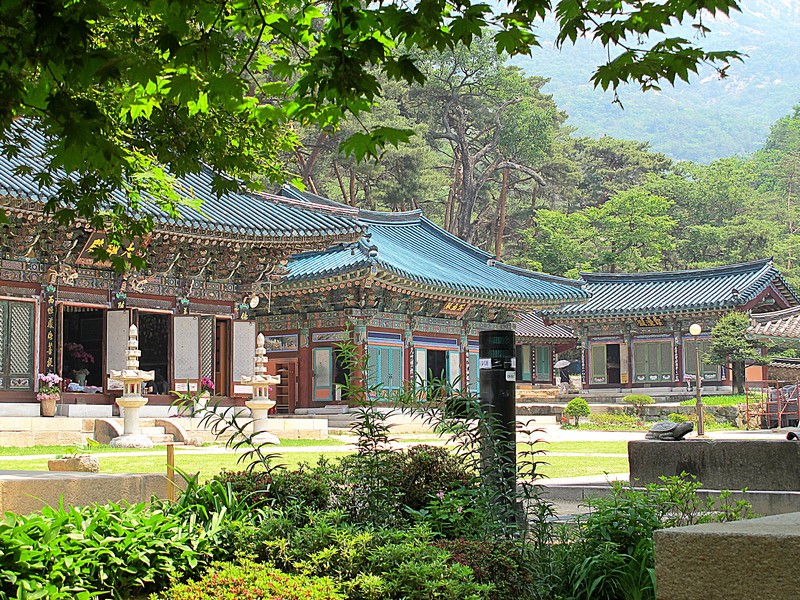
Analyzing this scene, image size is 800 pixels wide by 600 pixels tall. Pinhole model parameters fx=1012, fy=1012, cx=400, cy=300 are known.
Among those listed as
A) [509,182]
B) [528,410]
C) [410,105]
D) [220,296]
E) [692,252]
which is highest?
[410,105]

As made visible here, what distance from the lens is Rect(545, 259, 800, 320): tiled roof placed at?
1694 inches

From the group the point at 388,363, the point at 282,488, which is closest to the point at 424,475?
the point at 282,488

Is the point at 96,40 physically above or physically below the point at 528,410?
above

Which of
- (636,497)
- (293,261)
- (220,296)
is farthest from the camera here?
(293,261)

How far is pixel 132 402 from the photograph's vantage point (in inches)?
765

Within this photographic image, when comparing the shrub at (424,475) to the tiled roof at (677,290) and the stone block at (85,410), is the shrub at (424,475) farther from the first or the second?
the tiled roof at (677,290)

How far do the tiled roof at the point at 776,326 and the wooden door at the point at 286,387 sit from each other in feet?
50.9

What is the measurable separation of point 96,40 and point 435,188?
145 ft

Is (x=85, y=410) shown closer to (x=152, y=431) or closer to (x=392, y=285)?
(x=152, y=431)

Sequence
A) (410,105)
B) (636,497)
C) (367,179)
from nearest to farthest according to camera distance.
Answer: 1. (636,497)
2. (367,179)
3. (410,105)

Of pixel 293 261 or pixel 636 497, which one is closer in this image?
pixel 636 497

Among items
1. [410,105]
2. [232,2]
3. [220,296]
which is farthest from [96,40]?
[410,105]

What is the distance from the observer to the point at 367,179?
4966 cm

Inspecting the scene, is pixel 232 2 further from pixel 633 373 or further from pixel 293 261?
pixel 633 373
